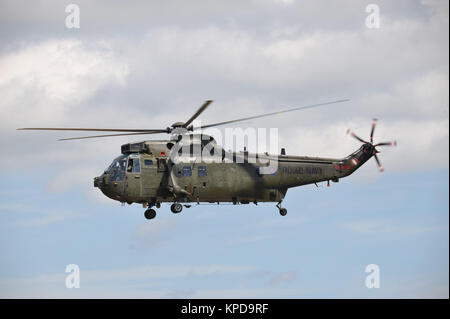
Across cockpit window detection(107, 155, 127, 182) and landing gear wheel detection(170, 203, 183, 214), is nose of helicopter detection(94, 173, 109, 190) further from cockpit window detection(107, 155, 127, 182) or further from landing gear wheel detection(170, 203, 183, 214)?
landing gear wheel detection(170, 203, 183, 214)

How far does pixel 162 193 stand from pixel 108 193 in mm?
3984

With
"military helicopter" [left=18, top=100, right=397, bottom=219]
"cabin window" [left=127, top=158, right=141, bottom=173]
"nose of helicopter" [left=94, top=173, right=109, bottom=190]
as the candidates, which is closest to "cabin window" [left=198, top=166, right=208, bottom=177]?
"military helicopter" [left=18, top=100, right=397, bottom=219]

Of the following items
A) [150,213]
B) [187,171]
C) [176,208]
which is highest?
[187,171]

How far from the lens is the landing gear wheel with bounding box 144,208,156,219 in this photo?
56062 mm

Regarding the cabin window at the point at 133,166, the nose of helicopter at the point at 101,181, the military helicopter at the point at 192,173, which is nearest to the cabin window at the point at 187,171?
the military helicopter at the point at 192,173

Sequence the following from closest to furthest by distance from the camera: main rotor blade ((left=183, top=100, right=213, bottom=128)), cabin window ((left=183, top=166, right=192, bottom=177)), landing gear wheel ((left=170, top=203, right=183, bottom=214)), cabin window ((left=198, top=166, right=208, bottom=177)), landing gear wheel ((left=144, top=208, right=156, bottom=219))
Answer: main rotor blade ((left=183, top=100, right=213, bottom=128)) < landing gear wheel ((left=170, top=203, right=183, bottom=214)) < landing gear wheel ((left=144, top=208, right=156, bottom=219)) < cabin window ((left=183, top=166, right=192, bottom=177)) < cabin window ((left=198, top=166, right=208, bottom=177))

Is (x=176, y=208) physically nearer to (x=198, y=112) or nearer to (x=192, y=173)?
(x=192, y=173)

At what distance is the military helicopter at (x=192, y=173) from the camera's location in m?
54.6

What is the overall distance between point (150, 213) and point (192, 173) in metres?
4.32

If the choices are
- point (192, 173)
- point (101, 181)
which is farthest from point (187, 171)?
point (101, 181)

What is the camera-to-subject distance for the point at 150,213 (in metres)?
56.1

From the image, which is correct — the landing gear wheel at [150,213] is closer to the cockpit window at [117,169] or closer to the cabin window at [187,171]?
the cockpit window at [117,169]
